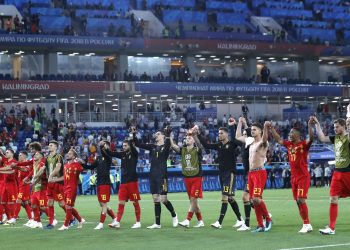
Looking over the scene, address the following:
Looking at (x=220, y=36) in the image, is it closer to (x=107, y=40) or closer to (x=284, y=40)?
(x=284, y=40)

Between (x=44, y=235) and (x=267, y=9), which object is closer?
(x=44, y=235)

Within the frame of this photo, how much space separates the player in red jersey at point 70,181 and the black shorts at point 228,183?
3.93 meters

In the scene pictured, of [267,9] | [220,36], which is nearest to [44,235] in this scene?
[220,36]

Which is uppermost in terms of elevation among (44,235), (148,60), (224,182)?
(148,60)

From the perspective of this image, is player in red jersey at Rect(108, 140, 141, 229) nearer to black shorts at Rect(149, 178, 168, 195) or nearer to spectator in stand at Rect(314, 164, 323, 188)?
black shorts at Rect(149, 178, 168, 195)

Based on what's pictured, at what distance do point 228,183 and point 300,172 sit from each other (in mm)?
2253

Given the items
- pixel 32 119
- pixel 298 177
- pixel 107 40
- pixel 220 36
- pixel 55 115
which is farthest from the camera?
pixel 220 36

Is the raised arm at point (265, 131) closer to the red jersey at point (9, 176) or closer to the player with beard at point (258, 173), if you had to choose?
the player with beard at point (258, 173)

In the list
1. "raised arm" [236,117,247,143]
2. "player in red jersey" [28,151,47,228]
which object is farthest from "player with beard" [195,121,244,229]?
"player in red jersey" [28,151,47,228]

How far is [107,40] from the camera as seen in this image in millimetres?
65500

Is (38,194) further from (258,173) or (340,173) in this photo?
(340,173)

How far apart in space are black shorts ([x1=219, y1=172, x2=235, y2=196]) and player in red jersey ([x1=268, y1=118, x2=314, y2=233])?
1.96 meters

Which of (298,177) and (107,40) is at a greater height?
(107,40)

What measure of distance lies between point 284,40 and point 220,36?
6758 mm
